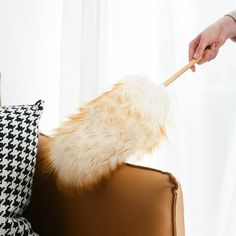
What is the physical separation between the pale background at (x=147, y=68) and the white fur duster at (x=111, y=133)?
0.35 m

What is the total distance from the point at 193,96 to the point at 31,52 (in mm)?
786

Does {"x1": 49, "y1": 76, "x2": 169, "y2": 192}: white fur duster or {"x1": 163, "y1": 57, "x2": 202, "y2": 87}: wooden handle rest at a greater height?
{"x1": 163, "y1": 57, "x2": 202, "y2": 87}: wooden handle

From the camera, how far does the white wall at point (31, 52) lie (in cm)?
176

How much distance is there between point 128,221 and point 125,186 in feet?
0.22

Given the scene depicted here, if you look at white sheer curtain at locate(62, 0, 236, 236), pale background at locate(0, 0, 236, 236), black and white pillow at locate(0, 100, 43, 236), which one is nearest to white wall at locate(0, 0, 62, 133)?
pale background at locate(0, 0, 236, 236)

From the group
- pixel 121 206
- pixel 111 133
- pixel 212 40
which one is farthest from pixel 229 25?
pixel 121 206

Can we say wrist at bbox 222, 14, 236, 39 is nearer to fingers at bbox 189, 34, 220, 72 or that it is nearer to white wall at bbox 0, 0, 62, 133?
fingers at bbox 189, 34, 220, 72

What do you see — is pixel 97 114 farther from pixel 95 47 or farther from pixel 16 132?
pixel 95 47

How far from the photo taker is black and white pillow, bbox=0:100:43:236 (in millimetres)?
903

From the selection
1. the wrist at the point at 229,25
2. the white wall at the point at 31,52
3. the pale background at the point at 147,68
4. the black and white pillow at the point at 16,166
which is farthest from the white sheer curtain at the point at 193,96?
the black and white pillow at the point at 16,166

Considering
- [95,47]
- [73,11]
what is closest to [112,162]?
[95,47]

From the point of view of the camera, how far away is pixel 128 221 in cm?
80

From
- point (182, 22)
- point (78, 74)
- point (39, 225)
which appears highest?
point (182, 22)

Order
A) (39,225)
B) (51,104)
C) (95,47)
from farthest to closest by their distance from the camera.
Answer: (51,104) < (95,47) < (39,225)
